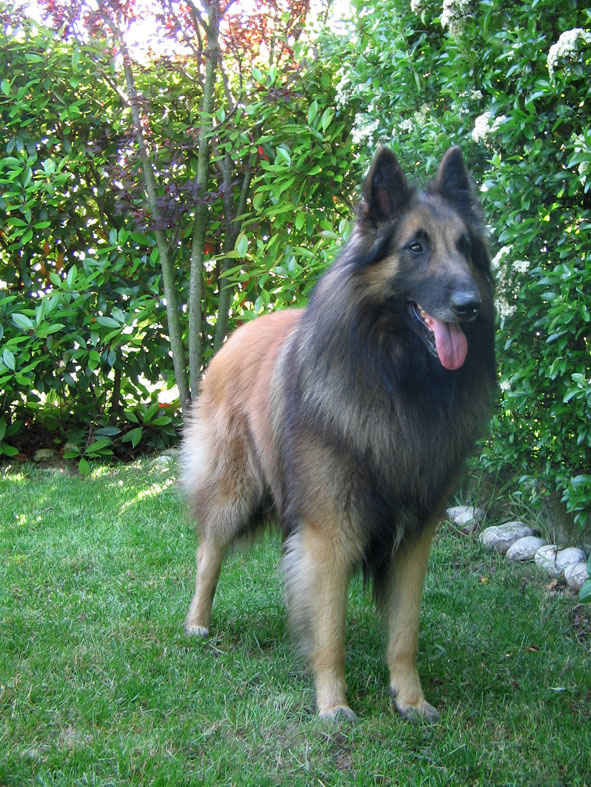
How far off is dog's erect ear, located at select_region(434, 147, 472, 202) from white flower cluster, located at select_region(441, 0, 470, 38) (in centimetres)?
135

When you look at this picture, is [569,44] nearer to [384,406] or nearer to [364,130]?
[384,406]

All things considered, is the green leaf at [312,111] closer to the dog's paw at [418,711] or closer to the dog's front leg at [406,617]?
the dog's front leg at [406,617]

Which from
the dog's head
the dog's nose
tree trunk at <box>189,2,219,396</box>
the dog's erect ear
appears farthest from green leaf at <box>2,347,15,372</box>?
the dog's nose

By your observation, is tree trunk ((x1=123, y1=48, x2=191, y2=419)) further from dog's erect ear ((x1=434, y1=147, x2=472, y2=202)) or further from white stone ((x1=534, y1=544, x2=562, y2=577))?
dog's erect ear ((x1=434, y1=147, x2=472, y2=202))

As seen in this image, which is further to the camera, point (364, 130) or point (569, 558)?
point (364, 130)

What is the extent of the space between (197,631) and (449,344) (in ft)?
6.09

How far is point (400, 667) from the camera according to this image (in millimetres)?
3094

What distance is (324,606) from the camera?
2.99 meters

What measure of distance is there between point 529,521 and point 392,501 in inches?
85.5

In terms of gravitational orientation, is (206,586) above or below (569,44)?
below

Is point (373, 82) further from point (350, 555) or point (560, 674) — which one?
point (560, 674)

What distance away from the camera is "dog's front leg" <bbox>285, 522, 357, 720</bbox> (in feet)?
9.71

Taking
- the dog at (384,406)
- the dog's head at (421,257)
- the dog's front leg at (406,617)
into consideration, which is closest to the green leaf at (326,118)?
the dog at (384,406)

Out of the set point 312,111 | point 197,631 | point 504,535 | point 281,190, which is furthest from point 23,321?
point 504,535
